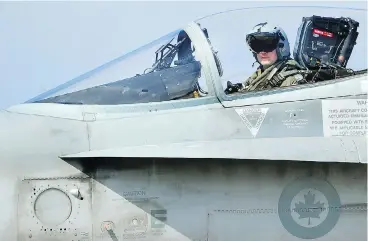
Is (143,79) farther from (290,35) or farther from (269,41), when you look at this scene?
(290,35)

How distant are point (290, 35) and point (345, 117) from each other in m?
0.89

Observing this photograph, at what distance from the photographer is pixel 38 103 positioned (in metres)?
3.88

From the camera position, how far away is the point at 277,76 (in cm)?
404

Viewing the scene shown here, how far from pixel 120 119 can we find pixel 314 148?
147 cm

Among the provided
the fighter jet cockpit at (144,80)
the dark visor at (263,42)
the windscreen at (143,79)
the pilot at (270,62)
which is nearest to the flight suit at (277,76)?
the pilot at (270,62)

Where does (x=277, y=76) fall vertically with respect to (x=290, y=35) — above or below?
below

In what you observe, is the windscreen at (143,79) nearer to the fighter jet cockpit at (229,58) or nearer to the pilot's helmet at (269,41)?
the fighter jet cockpit at (229,58)

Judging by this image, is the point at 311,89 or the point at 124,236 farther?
the point at 311,89

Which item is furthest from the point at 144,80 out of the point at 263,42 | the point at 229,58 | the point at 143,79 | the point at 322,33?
the point at 322,33

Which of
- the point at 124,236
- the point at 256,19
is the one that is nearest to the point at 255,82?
the point at 256,19

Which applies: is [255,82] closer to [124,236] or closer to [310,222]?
[310,222]

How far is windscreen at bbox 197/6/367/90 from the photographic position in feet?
13.5

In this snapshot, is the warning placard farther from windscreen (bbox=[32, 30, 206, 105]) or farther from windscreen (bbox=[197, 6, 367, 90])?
windscreen (bbox=[32, 30, 206, 105])

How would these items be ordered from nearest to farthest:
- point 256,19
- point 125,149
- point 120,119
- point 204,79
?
point 125,149, point 120,119, point 204,79, point 256,19
